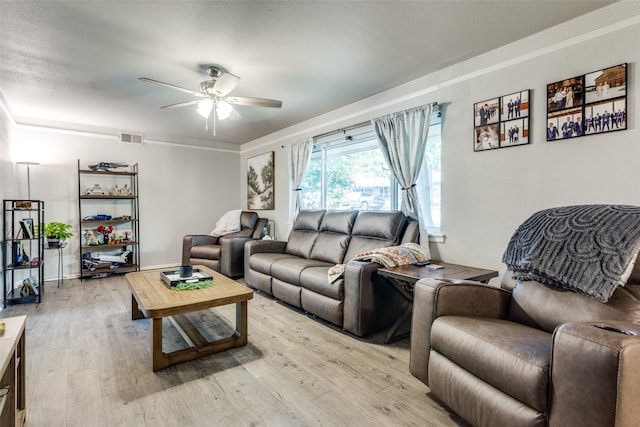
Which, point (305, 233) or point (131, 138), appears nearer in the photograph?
point (305, 233)

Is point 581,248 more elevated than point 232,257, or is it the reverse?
point 581,248

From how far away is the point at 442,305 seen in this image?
168cm

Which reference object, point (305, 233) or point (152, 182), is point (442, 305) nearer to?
point (305, 233)

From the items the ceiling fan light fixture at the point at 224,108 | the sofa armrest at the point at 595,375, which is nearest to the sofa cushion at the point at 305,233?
the ceiling fan light fixture at the point at 224,108

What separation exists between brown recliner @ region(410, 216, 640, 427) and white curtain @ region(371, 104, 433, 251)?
117cm

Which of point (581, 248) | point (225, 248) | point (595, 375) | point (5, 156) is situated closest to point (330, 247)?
point (225, 248)

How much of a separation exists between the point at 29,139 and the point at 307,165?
12.8 ft

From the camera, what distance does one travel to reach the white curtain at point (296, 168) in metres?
4.50

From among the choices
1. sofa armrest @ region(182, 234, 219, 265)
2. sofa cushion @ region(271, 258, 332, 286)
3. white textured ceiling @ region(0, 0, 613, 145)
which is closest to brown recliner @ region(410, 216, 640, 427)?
sofa cushion @ region(271, 258, 332, 286)

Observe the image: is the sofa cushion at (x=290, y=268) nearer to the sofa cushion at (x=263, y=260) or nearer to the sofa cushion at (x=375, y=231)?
the sofa cushion at (x=263, y=260)

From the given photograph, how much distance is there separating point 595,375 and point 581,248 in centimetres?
77

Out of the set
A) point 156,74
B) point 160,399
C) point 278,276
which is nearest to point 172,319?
point 278,276

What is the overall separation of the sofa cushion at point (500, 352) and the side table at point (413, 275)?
1.83 feet

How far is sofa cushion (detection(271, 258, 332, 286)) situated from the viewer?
3.11m
